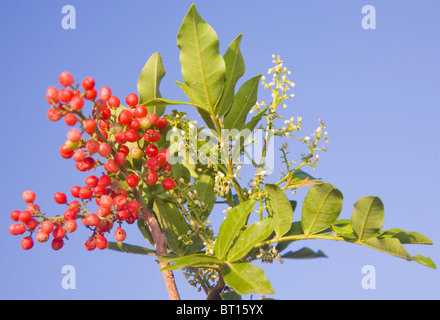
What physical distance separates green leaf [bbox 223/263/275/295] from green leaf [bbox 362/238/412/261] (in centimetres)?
54

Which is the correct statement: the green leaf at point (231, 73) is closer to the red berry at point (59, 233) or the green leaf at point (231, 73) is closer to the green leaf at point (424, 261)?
the red berry at point (59, 233)

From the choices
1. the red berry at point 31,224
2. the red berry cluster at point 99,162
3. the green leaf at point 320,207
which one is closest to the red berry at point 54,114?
the red berry cluster at point 99,162

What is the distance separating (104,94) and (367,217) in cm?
116

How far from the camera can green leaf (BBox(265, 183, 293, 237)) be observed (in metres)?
2.03

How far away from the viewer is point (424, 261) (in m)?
2.04

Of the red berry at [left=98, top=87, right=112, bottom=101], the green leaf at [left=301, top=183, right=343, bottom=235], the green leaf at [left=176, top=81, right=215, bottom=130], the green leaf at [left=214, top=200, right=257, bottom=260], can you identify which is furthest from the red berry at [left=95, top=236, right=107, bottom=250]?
the green leaf at [left=301, top=183, right=343, bottom=235]

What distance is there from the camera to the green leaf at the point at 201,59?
2.04 meters

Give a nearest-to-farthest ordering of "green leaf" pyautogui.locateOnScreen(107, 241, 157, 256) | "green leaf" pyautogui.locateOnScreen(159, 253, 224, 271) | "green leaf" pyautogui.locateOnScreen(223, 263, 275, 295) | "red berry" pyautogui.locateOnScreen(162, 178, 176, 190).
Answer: "green leaf" pyautogui.locateOnScreen(223, 263, 275, 295), "green leaf" pyautogui.locateOnScreen(159, 253, 224, 271), "red berry" pyautogui.locateOnScreen(162, 178, 176, 190), "green leaf" pyautogui.locateOnScreen(107, 241, 157, 256)

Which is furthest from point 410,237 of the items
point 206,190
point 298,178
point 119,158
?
point 119,158

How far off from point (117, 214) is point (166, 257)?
26 cm

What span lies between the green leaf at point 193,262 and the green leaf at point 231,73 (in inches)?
25.5

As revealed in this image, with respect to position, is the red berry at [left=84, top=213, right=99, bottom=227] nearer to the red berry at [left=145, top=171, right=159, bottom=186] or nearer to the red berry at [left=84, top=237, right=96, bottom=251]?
the red berry at [left=84, top=237, right=96, bottom=251]
